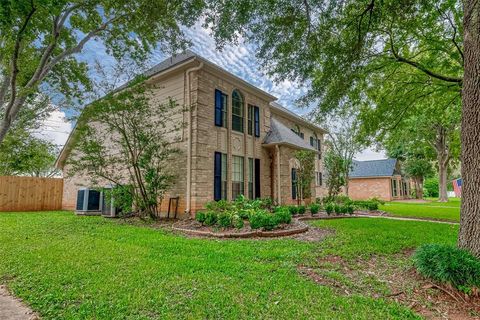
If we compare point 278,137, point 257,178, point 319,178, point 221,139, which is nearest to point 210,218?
point 221,139

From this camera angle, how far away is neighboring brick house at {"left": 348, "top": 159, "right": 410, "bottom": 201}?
3074 centimetres

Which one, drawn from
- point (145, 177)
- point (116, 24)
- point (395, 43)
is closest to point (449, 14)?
point (395, 43)

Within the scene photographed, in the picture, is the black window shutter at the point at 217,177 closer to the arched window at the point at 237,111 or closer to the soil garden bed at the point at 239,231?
the arched window at the point at 237,111

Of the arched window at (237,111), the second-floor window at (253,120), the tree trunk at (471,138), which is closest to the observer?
the tree trunk at (471,138)

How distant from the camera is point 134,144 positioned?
32.9 ft

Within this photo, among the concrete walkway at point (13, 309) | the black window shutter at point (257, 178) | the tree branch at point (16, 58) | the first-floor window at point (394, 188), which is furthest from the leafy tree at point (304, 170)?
the first-floor window at point (394, 188)

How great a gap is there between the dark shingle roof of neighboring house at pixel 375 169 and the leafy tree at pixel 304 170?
17.7m

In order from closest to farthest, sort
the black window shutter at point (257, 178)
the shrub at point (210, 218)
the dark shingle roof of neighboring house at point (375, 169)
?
the shrub at point (210, 218), the black window shutter at point (257, 178), the dark shingle roof of neighboring house at point (375, 169)

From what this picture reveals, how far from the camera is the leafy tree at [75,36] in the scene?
454 centimetres

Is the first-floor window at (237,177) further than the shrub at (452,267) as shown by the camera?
Yes

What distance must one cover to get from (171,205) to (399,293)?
861cm

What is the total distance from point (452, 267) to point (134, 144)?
9.63m

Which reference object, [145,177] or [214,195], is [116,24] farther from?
[214,195]

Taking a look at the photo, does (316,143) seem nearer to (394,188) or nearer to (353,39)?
(353,39)
